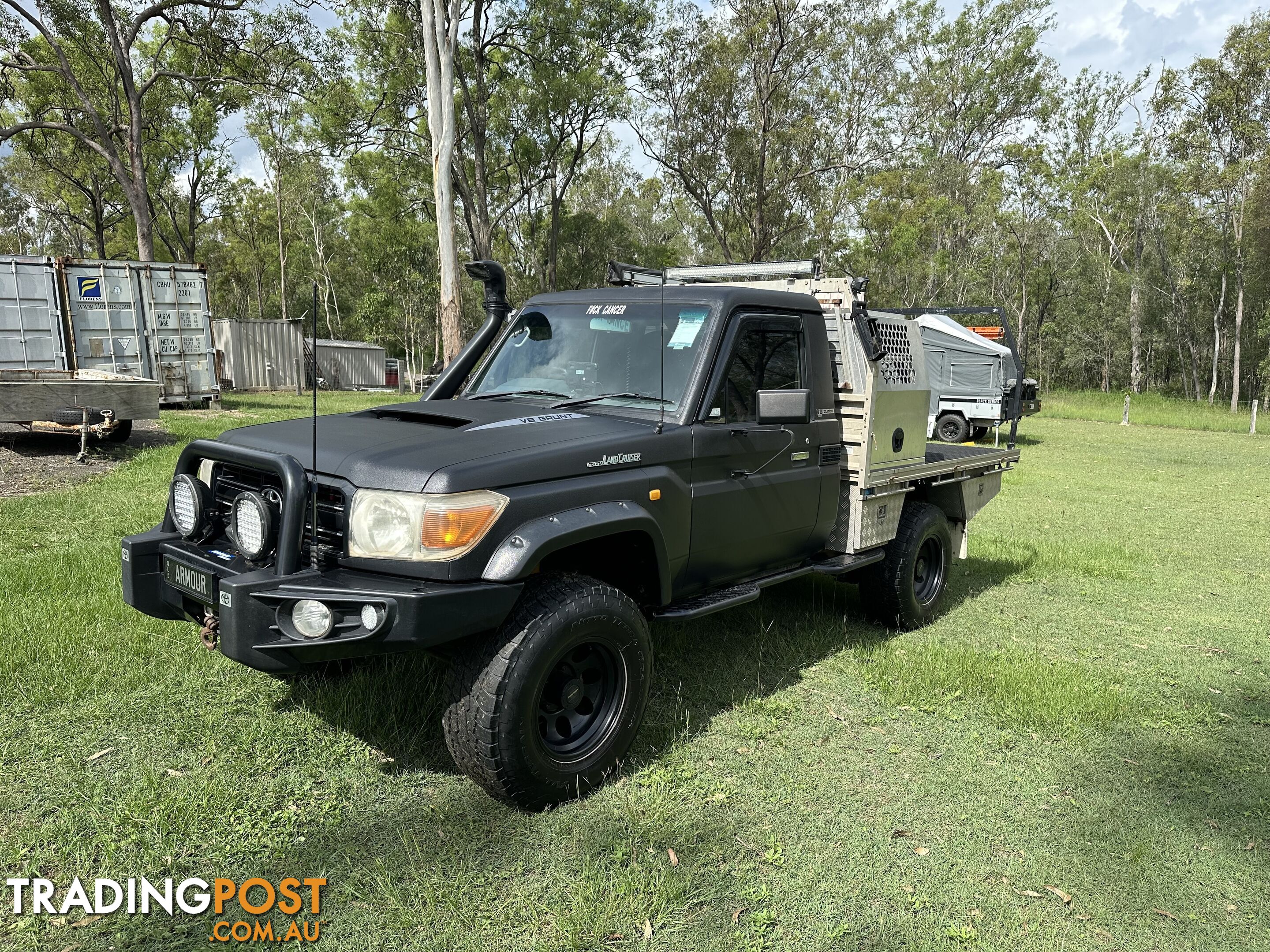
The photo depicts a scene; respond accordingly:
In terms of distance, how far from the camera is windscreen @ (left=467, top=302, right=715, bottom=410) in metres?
3.87

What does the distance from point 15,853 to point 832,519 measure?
151 inches

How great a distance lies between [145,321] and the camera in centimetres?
1555

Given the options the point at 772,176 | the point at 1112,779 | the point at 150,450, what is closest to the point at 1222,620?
the point at 1112,779

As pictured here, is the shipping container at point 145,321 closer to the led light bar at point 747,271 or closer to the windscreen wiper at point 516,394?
the led light bar at point 747,271

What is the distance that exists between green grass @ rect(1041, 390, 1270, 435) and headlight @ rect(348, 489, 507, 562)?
22.1 m

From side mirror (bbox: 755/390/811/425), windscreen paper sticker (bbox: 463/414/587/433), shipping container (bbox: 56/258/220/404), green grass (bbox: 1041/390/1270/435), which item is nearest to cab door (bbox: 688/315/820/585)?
side mirror (bbox: 755/390/811/425)

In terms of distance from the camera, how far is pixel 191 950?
97.0 inches

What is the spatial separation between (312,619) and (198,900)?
96 cm

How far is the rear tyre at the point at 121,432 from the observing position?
33.7 feet

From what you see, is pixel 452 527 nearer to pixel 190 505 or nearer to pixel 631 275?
pixel 190 505

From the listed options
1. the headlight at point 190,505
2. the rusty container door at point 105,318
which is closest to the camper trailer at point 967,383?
the rusty container door at point 105,318

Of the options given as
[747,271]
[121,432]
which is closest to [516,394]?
[747,271]

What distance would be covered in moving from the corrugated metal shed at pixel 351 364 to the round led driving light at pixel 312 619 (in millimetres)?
29934

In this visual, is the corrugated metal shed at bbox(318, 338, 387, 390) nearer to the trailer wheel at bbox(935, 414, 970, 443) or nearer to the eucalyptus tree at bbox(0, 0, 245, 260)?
the eucalyptus tree at bbox(0, 0, 245, 260)
